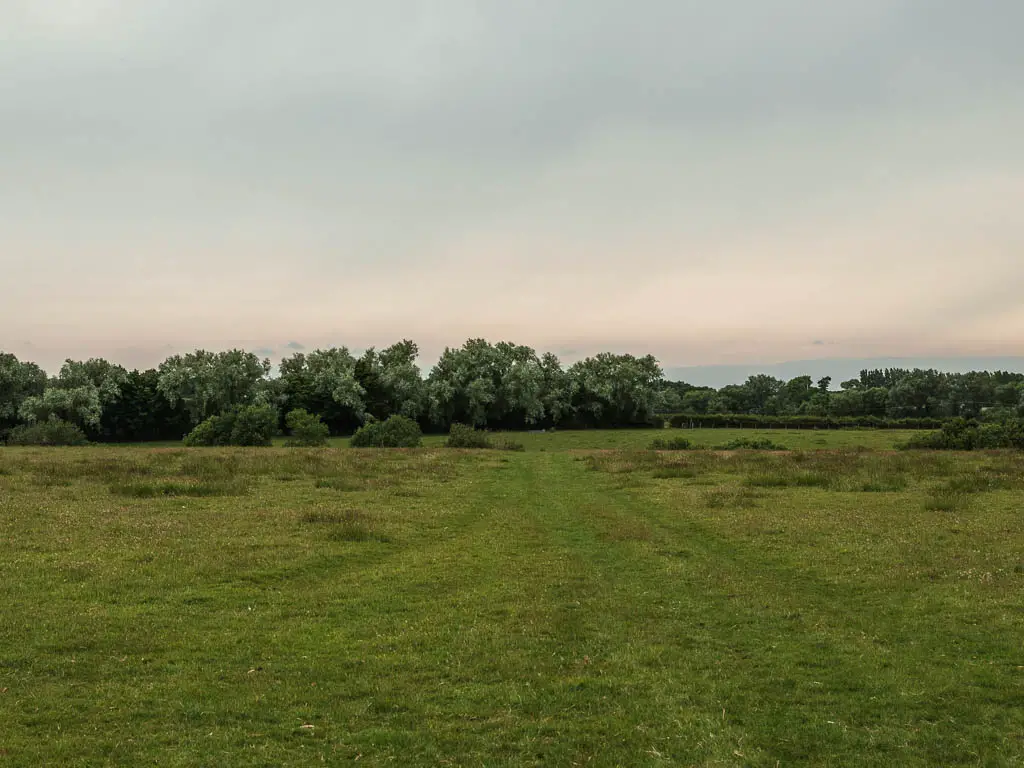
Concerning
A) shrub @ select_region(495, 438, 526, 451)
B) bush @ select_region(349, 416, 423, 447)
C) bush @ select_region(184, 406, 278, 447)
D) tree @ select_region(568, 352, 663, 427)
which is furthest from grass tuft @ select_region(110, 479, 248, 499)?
tree @ select_region(568, 352, 663, 427)

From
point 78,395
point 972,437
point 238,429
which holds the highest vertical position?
point 78,395

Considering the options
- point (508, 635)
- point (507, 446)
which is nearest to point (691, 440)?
point (507, 446)

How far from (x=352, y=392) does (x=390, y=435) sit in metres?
32.8

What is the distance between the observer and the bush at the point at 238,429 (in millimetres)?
70562

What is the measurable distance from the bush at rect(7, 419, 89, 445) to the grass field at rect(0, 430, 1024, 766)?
186 ft

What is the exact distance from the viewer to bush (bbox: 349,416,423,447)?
236ft

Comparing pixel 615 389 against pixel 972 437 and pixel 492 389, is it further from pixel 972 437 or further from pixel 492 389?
pixel 972 437

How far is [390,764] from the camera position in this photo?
786 cm

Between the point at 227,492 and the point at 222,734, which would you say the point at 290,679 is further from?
the point at 227,492

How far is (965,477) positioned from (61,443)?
83.5 metres

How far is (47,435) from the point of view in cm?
7525

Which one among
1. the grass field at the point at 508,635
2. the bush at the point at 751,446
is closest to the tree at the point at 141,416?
the bush at the point at 751,446

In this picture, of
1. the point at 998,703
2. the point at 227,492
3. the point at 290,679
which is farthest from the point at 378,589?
the point at 227,492

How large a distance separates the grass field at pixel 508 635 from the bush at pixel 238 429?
143ft
